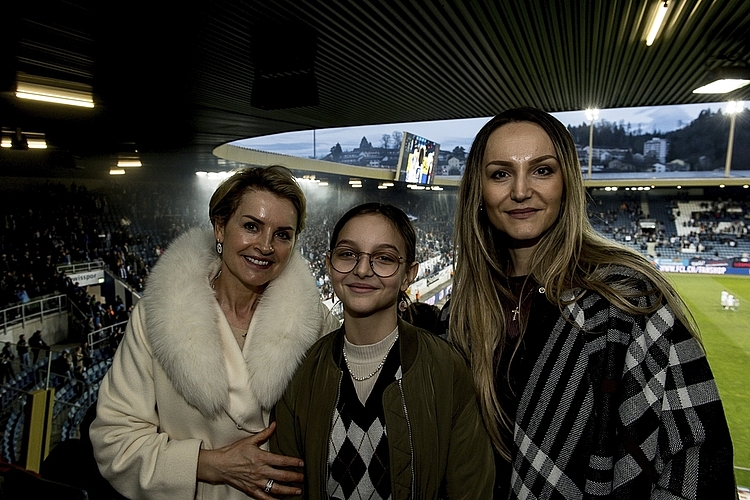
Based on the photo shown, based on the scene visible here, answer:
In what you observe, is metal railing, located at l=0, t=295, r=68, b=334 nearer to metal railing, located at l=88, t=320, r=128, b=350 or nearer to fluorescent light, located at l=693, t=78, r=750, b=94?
metal railing, located at l=88, t=320, r=128, b=350

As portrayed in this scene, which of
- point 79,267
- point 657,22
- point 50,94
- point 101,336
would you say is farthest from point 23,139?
point 657,22

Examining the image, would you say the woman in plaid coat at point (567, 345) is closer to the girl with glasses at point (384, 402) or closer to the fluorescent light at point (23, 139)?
the girl with glasses at point (384, 402)

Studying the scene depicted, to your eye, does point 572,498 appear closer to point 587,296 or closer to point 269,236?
point 587,296

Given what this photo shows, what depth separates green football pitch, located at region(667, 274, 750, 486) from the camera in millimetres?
6602

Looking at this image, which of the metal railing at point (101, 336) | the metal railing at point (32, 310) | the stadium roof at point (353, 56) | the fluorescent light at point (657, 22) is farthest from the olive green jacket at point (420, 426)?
the metal railing at point (32, 310)

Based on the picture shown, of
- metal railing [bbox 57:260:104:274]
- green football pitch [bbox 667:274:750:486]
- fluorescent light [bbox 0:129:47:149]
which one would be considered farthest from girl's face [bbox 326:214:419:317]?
metal railing [bbox 57:260:104:274]

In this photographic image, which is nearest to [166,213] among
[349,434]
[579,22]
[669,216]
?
[579,22]

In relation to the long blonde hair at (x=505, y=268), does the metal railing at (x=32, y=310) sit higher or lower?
lower

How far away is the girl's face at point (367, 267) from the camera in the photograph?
3.85 feet

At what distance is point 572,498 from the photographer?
3.61 feet

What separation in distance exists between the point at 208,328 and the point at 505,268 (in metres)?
0.93

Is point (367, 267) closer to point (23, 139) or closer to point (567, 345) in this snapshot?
point (567, 345)

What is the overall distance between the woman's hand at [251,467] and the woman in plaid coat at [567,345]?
573 mm

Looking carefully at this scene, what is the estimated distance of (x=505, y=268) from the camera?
1433mm
